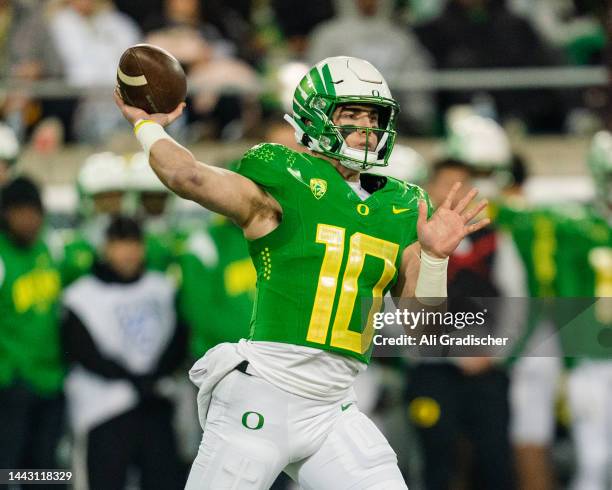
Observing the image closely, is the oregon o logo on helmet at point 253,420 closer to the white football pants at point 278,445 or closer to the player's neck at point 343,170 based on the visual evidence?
the white football pants at point 278,445

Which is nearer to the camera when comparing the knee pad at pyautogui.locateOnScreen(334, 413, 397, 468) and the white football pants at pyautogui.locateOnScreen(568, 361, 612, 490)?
the knee pad at pyautogui.locateOnScreen(334, 413, 397, 468)

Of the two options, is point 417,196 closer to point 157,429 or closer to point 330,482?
point 330,482

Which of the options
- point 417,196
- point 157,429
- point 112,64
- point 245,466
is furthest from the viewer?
point 112,64

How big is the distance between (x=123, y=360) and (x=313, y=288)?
114 inches

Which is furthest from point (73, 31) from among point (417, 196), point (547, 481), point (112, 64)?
point (417, 196)

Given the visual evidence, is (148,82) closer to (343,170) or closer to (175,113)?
(175,113)

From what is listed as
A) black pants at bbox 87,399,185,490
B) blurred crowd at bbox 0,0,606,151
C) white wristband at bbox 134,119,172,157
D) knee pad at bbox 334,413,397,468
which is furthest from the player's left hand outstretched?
blurred crowd at bbox 0,0,606,151

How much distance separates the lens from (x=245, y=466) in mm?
4910

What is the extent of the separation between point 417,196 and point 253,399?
89 centimetres

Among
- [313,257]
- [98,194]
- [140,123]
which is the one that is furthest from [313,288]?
[98,194]

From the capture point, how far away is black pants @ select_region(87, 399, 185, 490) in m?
7.57

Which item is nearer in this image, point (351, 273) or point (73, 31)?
point (351, 273)

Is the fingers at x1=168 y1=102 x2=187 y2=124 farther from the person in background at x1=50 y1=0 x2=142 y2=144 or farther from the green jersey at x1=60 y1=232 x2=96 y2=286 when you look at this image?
the person in background at x1=50 y1=0 x2=142 y2=144

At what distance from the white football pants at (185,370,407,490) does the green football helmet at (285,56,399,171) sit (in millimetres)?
791
